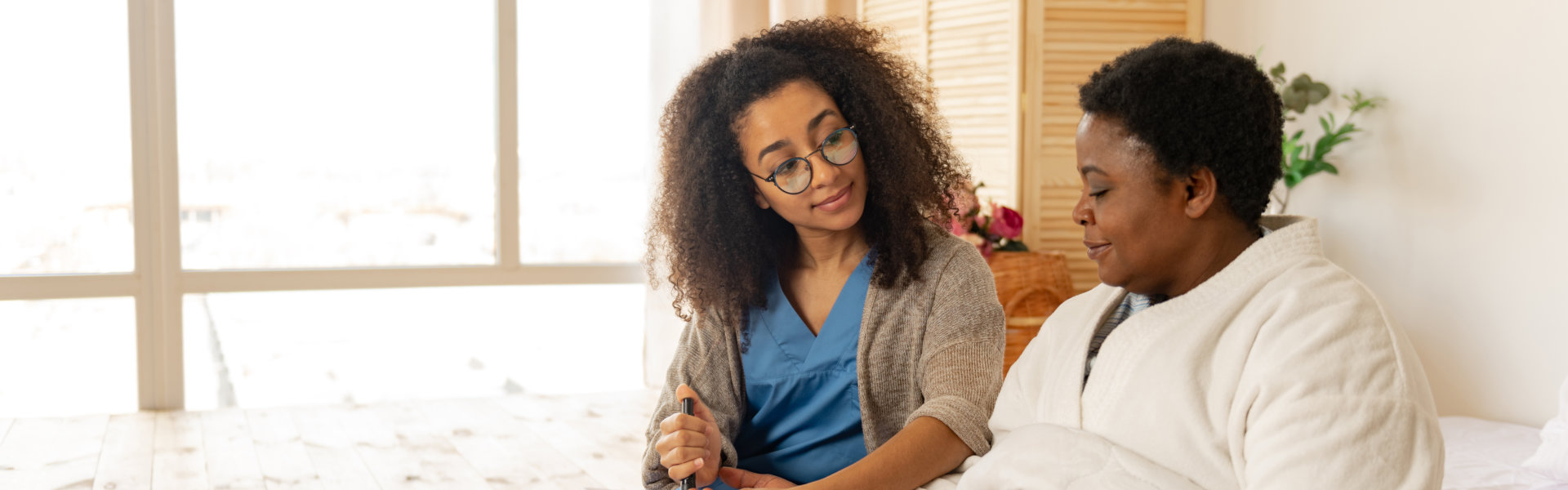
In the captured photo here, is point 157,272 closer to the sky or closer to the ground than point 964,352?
closer to the ground

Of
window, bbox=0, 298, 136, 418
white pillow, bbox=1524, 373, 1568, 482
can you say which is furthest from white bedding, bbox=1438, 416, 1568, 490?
window, bbox=0, 298, 136, 418

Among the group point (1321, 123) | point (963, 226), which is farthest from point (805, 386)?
point (1321, 123)

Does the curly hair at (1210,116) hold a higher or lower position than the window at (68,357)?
higher

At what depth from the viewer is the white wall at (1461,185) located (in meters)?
2.28

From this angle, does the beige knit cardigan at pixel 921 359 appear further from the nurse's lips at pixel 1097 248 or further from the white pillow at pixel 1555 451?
the white pillow at pixel 1555 451

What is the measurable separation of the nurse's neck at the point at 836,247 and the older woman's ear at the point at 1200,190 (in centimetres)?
49

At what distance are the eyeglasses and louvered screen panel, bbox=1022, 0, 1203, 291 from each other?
2053 mm

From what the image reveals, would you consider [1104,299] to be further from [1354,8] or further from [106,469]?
[106,469]

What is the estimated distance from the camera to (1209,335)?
77 centimetres

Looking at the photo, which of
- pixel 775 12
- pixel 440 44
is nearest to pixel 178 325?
pixel 440 44

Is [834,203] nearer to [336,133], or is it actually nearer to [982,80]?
[982,80]

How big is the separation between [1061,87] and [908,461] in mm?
2308

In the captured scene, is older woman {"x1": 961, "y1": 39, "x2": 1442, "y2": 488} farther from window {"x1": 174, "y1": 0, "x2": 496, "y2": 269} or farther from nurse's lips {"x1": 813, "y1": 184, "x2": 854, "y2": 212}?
window {"x1": 174, "y1": 0, "x2": 496, "y2": 269}

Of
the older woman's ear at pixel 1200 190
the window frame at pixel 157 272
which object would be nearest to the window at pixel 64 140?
the window frame at pixel 157 272
